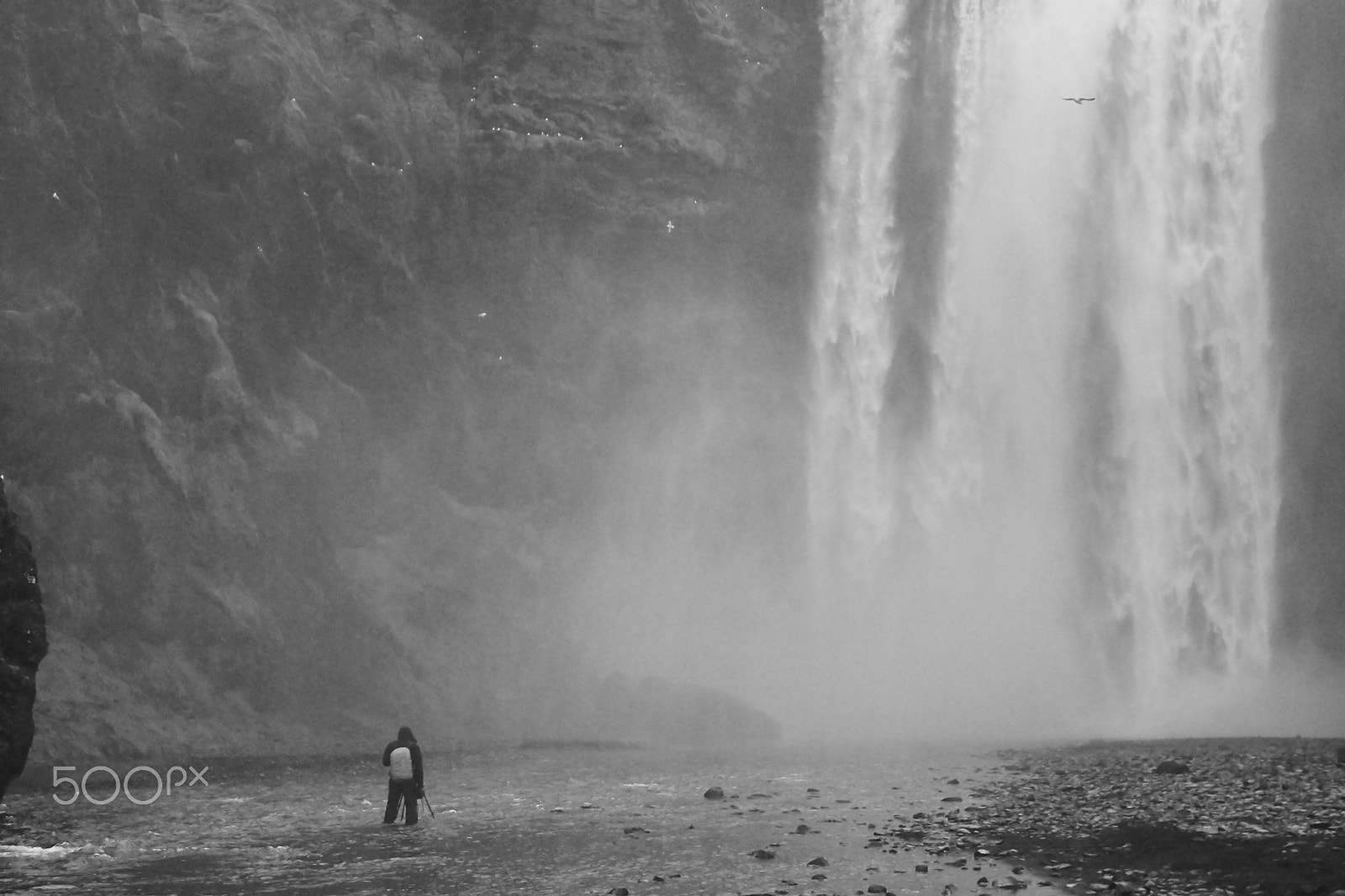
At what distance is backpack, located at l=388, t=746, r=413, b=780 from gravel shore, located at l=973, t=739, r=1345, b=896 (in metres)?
8.95

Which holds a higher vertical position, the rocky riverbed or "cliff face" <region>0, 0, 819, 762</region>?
"cliff face" <region>0, 0, 819, 762</region>

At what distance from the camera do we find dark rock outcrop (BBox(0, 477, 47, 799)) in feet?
59.4

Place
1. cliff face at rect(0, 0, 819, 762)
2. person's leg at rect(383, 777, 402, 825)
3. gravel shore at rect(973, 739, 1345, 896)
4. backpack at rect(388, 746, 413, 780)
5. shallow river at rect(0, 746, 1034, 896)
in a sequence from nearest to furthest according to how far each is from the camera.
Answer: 1. gravel shore at rect(973, 739, 1345, 896)
2. shallow river at rect(0, 746, 1034, 896)
3. backpack at rect(388, 746, 413, 780)
4. person's leg at rect(383, 777, 402, 825)
5. cliff face at rect(0, 0, 819, 762)

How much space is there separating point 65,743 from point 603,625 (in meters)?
18.5

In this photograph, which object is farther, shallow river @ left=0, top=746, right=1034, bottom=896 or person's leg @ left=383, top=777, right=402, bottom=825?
person's leg @ left=383, top=777, right=402, bottom=825

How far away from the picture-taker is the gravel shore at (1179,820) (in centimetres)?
1459

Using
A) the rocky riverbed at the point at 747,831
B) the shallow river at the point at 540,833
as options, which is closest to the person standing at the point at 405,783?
the shallow river at the point at 540,833

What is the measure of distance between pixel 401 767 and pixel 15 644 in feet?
19.7

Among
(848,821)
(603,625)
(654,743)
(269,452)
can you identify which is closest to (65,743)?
(269,452)

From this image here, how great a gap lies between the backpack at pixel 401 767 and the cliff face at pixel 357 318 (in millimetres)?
15275

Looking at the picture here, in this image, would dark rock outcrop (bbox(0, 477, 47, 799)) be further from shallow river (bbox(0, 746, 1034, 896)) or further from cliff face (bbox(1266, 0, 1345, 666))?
cliff face (bbox(1266, 0, 1345, 666))

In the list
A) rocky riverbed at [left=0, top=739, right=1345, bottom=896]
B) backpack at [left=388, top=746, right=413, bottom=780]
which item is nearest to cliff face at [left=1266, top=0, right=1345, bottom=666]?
rocky riverbed at [left=0, top=739, right=1345, bottom=896]

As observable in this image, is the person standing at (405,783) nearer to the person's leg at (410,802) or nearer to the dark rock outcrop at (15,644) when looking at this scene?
the person's leg at (410,802)

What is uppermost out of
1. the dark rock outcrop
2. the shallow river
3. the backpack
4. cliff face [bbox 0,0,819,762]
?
cliff face [bbox 0,0,819,762]
